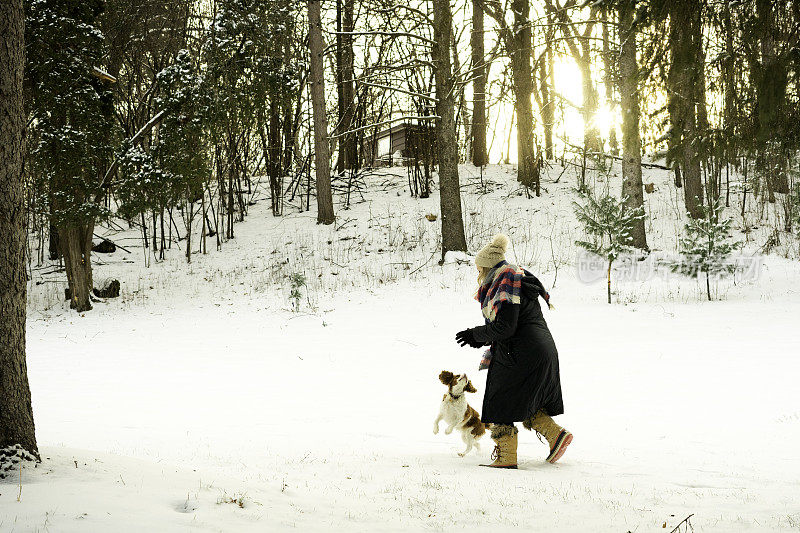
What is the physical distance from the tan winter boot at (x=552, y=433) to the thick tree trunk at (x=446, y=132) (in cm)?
1121

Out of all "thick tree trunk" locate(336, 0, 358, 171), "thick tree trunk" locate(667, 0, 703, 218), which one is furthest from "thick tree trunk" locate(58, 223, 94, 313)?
"thick tree trunk" locate(667, 0, 703, 218)

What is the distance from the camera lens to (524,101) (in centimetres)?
2184

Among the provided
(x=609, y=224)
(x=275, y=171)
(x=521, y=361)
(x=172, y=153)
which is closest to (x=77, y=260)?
(x=172, y=153)

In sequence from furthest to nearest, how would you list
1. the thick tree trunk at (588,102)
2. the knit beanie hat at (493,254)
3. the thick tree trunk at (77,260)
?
the thick tree trunk at (588,102) < the thick tree trunk at (77,260) < the knit beanie hat at (493,254)

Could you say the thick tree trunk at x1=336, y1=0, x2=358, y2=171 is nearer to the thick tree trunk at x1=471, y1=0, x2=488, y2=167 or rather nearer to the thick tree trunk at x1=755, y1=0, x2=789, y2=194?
the thick tree trunk at x1=471, y1=0, x2=488, y2=167

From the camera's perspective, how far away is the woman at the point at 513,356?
5.08m

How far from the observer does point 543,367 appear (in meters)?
5.14

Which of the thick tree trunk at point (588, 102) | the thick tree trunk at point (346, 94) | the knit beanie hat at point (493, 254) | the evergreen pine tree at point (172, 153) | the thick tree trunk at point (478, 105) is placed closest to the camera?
the knit beanie hat at point (493, 254)

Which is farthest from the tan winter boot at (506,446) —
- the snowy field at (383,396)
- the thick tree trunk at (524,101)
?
the thick tree trunk at (524,101)

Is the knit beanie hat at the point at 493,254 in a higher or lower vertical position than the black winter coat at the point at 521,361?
higher

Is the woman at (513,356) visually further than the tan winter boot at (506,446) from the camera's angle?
No

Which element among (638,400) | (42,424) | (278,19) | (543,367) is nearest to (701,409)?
(638,400)

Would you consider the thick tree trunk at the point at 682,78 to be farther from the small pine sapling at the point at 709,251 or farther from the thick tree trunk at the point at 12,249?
the small pine sapling at the point at 709,251

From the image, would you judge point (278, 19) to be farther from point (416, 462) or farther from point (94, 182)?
point (416, 462)
